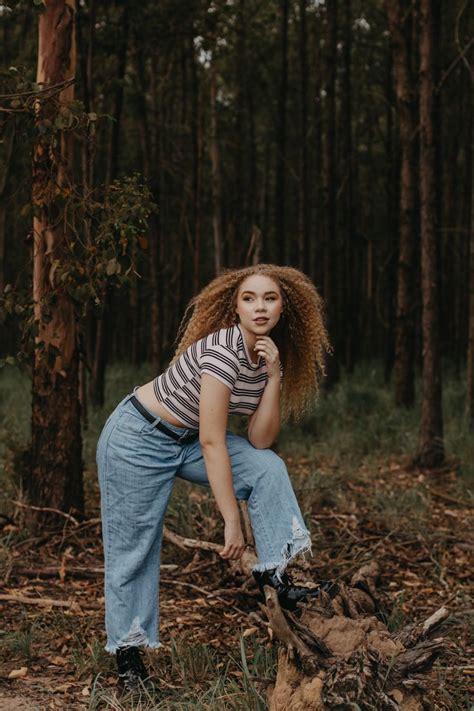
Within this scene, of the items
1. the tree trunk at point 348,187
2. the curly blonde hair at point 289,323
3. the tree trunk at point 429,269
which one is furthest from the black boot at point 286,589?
the tree trunk at point 348,187

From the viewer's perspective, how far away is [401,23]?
34.5 ft

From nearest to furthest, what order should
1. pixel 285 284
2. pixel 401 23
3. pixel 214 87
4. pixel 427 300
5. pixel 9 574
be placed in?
pixel 285 284 < pixel 9 574 < pixel 427 300 < pixel 401 23 < pixel 214 87

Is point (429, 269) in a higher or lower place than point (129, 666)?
higher

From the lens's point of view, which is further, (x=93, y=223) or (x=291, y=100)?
(x=291, y=100)

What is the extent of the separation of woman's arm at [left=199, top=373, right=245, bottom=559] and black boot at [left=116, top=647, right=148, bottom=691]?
2.41 ft

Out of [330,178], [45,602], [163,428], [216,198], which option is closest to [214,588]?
[45,602]

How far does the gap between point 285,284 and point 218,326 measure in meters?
0.34

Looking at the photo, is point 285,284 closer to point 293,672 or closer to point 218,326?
point 218,326

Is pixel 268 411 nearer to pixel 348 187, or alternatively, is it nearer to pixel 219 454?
pixel 219 454

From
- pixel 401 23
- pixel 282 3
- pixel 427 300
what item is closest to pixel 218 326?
pixel 427 300

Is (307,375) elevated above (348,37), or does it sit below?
below

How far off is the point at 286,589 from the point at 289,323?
105 cm

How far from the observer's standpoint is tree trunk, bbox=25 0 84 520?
5.38m

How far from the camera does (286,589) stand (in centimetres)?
337
